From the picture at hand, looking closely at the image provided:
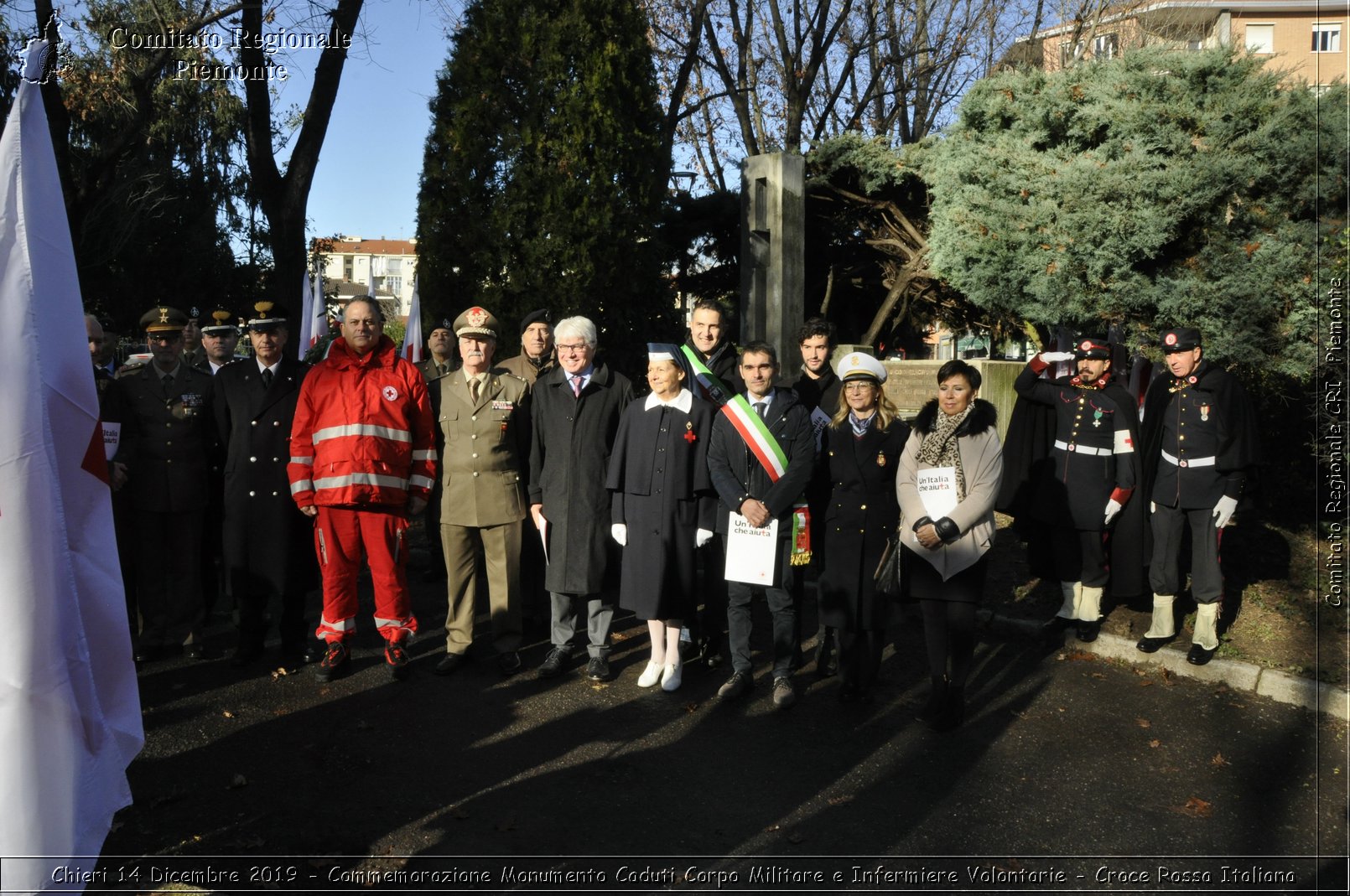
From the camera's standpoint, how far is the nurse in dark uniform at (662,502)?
634 cm

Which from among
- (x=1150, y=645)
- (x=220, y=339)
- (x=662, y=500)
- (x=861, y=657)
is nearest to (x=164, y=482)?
(x=220, y=339)

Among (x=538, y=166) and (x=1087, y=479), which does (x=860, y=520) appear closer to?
(x=1087, y=479)

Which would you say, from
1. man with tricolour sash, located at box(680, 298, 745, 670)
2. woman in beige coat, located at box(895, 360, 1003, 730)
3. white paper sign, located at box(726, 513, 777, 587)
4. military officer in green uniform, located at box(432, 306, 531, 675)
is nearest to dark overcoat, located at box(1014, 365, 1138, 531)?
woman in beige coat, located at box(895, 360, 1003, 730)

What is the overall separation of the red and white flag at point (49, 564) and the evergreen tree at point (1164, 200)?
765 cm

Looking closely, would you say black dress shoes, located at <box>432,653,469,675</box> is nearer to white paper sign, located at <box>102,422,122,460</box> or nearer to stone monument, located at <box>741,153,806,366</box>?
white paper sign, located at <box>102,422,122,460</box>

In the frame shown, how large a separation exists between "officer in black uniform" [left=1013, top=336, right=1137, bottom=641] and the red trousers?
4248mm

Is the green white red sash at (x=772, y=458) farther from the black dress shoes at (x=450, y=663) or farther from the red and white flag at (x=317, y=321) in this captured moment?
the red and white flag at (x=317, y=321)

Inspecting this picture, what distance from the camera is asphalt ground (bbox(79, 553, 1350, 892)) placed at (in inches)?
163

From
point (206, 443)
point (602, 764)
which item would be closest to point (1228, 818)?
point (602, 764)

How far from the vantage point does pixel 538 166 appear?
9.79 m

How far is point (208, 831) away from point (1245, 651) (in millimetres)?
6010

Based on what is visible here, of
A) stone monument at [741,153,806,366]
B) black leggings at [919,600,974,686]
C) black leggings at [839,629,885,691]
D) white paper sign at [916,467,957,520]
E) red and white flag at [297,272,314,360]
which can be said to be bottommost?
black leggings at [839,629,885,691]

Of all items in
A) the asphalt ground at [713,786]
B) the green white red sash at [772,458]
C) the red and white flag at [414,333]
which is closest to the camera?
the asphalt ground at [713,786]

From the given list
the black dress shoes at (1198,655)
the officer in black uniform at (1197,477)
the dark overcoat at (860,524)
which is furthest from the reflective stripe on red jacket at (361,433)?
the black dress shoes at (1198,655)
